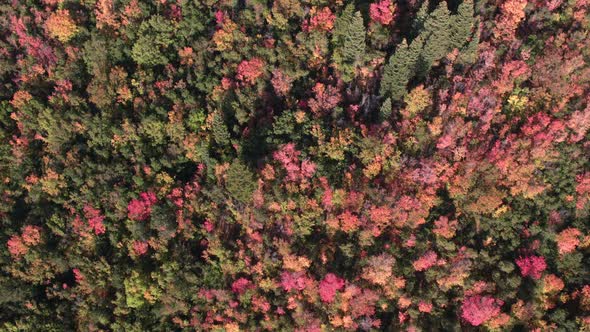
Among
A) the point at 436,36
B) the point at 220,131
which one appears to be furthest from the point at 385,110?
the point at 220,131

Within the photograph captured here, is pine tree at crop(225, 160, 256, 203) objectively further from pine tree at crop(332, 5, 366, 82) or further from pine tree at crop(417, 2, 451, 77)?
pine tree at crop(417, 2, 451, 77)

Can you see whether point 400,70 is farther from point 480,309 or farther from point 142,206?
point 142,206

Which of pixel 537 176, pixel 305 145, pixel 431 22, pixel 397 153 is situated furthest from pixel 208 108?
pixel 537 176

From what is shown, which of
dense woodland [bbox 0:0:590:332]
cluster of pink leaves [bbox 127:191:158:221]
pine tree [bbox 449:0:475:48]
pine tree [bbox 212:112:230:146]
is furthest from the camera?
cluster of pink leaves [bbox 127:191:158:221]

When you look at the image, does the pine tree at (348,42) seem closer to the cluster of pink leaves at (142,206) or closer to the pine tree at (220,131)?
the pine tree at (220,131)

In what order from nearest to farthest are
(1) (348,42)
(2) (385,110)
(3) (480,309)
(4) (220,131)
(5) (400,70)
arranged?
(3) (480,309) → (5) (400,70) → (2) (385,110) → (4) (220,131) → (1) (348,42)

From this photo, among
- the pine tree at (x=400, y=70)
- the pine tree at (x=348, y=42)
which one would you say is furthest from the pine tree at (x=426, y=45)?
the pine tree at (x=348, y=42)

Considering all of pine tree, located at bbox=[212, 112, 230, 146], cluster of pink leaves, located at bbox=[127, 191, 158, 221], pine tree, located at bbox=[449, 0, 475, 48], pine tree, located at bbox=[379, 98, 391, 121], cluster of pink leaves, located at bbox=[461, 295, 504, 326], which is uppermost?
pine tree, located at bbox=[449, 0, 475, 48]

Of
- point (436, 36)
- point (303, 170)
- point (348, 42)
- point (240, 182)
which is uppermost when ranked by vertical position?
point (348, 42)

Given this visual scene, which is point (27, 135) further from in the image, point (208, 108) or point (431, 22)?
point (431, 22)

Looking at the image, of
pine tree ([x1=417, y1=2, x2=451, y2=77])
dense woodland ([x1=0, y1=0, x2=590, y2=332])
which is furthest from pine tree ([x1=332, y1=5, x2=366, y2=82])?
pine tree ([x1=417, y1=2, x2=451, y2=77])
